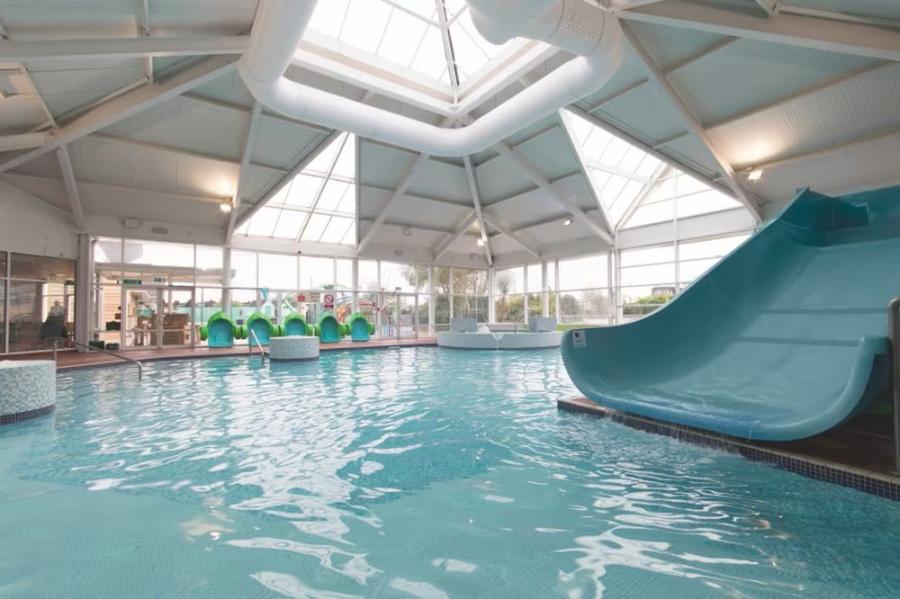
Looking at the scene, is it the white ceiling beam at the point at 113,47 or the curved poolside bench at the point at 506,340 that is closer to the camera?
A: the white ceiling beam at the point at 113,47

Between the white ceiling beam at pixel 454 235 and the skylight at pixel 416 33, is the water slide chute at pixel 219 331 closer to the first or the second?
the skylight at pixel 416 33

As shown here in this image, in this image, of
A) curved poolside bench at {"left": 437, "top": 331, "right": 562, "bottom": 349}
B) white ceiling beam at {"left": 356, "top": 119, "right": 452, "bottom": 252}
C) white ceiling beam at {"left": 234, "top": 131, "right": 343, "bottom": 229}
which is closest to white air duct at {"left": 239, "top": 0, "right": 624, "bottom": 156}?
white ceiling beam at {"left": 356, "top": 119, "right": 452, "bottom": 252}

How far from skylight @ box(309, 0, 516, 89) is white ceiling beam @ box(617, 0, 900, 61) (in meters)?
3.76

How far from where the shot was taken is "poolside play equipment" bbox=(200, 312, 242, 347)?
13.0 m

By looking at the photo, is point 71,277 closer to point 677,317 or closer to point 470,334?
point 470,334

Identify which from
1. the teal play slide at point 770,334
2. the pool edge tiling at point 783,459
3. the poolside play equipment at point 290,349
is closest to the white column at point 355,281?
the poolside play equipment at point 290,349

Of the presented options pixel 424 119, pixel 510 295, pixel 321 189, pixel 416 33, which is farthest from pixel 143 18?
pixel 510 295

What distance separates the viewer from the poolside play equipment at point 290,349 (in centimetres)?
1045

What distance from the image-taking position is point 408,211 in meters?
17.0

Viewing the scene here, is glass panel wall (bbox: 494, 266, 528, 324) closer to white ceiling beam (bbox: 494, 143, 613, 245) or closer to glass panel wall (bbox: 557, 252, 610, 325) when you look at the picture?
glass panel wall (bbox: 557, 252, 610, 325)

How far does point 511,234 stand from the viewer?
1845 centimetres

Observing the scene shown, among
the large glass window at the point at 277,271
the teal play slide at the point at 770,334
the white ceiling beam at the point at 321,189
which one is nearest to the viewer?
the teal play slide at the point at 770,334

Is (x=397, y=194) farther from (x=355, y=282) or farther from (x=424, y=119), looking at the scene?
(x=355, y=282)

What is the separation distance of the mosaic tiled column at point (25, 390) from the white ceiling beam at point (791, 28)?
944cm
